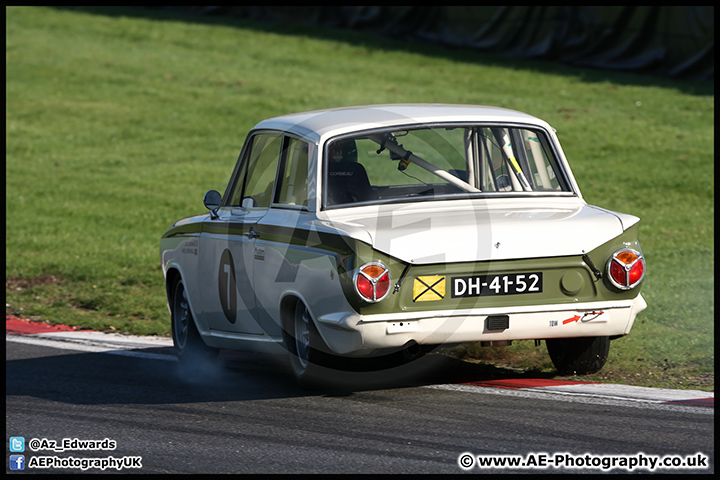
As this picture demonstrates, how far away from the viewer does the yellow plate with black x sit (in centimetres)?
583

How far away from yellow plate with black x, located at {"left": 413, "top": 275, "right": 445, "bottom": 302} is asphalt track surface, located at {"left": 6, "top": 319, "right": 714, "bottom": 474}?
671mm

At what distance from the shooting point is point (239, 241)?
7.06 metres

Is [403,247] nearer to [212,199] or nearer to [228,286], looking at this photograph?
[228,286]

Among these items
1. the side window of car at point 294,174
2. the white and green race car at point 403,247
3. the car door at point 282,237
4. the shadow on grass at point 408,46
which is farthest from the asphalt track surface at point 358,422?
the shadow on grass at point 408,46

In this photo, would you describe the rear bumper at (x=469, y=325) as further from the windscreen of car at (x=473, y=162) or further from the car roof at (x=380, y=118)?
the car roof at (x=380, y=118)

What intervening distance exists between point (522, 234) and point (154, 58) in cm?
2499

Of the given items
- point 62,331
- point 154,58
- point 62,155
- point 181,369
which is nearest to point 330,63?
point 154,58

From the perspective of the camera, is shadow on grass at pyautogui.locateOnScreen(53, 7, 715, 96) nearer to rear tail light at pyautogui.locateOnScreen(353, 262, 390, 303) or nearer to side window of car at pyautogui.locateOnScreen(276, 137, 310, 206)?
side window of car at pyautogui.locateOnScreen(276, 137, 310, 206)

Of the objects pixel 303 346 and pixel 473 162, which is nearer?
pixel 303 346

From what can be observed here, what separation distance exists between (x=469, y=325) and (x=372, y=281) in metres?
0.63

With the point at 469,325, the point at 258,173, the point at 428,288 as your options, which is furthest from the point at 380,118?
the point at 469,325

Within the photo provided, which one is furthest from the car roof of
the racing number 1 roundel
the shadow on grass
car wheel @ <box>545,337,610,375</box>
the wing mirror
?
the shadow on grass

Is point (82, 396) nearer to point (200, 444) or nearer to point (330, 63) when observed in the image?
point (200, 444)
